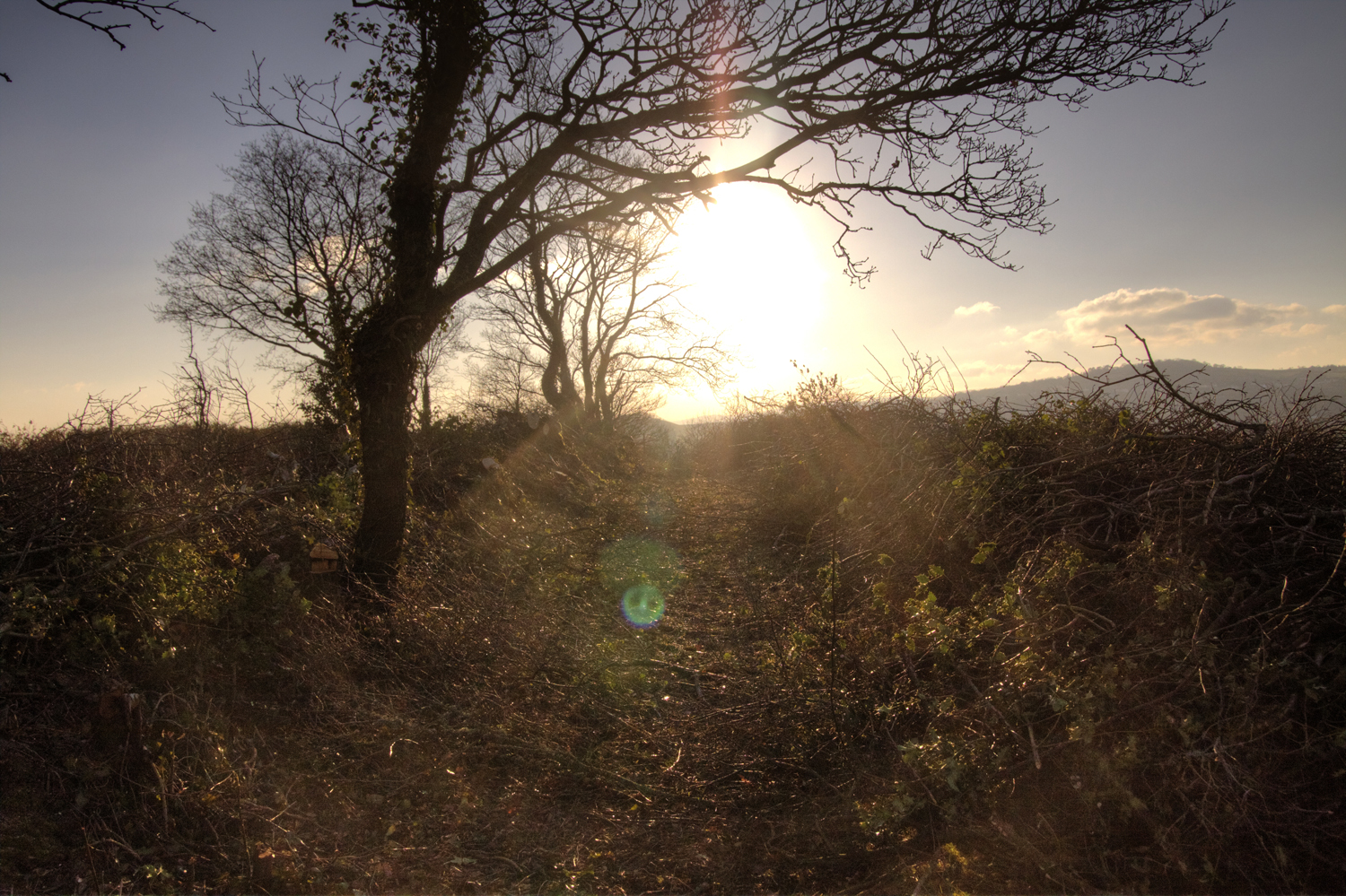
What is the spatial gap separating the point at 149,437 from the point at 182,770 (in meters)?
3.64

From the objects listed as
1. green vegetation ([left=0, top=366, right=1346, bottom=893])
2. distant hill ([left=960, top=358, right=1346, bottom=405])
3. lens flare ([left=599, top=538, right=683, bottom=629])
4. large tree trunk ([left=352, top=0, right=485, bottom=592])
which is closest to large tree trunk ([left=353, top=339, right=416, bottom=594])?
large tree trunk ([left=352, top=0, right=485, bottom=592])

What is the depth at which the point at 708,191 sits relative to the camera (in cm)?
624

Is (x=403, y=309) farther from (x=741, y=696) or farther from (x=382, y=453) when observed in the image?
(x=741, y=696)

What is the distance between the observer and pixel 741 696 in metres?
4.77

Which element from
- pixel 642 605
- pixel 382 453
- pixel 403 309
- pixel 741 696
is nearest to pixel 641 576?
pixel 642 605

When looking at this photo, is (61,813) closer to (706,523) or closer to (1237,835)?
(1237,835)

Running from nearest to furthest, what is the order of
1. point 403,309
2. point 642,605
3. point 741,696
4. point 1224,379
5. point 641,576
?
point 1224,379, point 741,696, point 403,309, point 642,605, point 641,576

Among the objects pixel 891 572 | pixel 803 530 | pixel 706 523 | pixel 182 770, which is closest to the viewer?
pixel 182 770

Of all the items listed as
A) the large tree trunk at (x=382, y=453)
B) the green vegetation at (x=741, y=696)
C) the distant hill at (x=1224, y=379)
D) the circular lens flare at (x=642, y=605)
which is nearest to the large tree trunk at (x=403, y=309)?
the large tree trunk at (x=382, y=453)

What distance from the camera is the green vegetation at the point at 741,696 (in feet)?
8.67

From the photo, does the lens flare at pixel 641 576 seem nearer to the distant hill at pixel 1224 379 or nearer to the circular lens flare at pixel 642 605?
the circular lens flare at pixel 642 605

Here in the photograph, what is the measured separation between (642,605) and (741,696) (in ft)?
9.03

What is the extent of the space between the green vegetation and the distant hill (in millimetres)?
174

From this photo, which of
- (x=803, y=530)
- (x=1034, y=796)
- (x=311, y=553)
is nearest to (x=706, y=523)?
(x=803, y=530)
